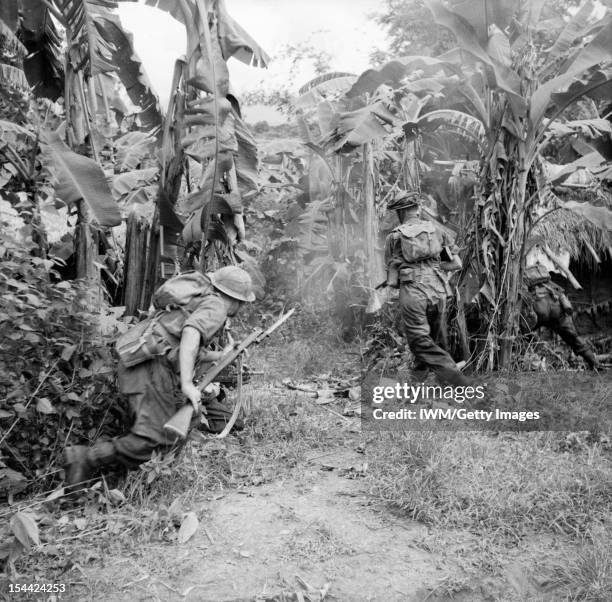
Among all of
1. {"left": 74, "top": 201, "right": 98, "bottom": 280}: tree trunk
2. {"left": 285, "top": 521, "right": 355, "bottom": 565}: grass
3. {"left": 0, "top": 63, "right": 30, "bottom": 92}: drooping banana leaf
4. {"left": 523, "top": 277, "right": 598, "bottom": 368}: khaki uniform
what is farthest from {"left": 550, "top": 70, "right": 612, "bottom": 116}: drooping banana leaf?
{"left": 0, "top": 63, "right": 30, "bottom": 92}: drooping banana leaf

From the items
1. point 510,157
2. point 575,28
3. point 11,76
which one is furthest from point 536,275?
point 11,76

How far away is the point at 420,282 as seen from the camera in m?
6.04

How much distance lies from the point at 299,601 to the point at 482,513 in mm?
1371

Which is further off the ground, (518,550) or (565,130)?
(565,130)

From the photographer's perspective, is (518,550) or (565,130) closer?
(518,550)

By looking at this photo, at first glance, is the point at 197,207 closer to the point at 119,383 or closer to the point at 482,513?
the point at 119,383

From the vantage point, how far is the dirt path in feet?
10.6

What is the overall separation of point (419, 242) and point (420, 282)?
0.39m

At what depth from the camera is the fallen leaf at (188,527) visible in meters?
3.64

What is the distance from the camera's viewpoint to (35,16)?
5.58m

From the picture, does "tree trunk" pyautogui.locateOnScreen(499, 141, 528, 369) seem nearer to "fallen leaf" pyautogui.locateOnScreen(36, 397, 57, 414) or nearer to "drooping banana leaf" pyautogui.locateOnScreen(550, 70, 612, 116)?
"drooping banana leaf" pyautogui.locateOnScreen(550, 70, 612, 116)

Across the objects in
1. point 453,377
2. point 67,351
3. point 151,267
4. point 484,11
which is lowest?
point 453,377

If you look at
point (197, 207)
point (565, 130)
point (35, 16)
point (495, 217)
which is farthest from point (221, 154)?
point (565, 130)

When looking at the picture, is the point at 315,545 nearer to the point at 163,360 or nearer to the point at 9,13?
the point at 163,360
